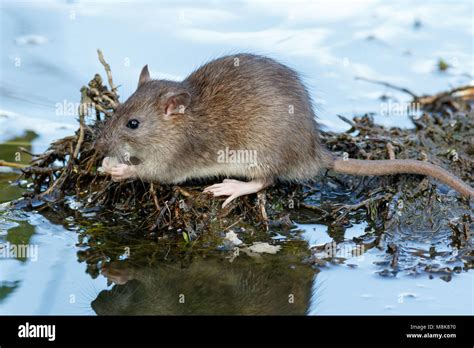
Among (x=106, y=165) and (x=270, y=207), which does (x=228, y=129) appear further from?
(x=106, y=165)

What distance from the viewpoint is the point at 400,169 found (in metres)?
8.43

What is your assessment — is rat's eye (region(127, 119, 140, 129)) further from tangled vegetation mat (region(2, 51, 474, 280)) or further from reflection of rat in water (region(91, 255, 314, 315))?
reflection of rat in water (region(91, 255, 314, 315))

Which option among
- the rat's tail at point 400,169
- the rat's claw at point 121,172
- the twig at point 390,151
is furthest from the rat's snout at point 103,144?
the twig at point 390,151

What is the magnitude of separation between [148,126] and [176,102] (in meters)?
0.37

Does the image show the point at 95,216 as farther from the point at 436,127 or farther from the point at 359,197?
the point at 436,127

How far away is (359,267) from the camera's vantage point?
7383 mm

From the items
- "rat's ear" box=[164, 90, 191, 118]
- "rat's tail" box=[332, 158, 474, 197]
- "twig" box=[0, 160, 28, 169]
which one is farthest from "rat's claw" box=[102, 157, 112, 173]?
"rat's tail" box=[332, 158, 474, 197]

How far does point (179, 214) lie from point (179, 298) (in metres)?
1.21

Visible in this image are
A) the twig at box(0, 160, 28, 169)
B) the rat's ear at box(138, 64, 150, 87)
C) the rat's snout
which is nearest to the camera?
the rat's snout

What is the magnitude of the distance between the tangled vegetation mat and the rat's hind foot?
0.32 feet

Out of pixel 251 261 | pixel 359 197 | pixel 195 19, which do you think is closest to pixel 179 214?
pixel 251 261

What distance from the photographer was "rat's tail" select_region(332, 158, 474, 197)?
832 centimetres

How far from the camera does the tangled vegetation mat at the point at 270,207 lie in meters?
7.72
